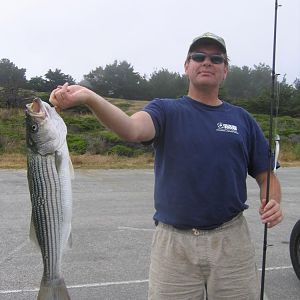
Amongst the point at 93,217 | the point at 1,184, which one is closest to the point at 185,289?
the point at 93,217

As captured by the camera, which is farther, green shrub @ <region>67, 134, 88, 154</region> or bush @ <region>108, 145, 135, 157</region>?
bush @ <region>108, 145, 135, 157</region>

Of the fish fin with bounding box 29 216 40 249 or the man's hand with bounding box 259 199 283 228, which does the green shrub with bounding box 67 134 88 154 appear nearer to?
the man's hand with bounding box 259 199 283 228

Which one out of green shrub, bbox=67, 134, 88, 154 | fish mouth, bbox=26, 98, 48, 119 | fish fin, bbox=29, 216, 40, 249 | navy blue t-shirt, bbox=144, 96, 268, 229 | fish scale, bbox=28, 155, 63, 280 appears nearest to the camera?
fish mouth, bbox=26, 98, 48, 119

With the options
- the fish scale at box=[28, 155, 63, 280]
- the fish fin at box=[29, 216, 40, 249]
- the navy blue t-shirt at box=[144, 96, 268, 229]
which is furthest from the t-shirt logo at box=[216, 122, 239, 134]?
the fish fin at box=[29, 216, 40, 249]

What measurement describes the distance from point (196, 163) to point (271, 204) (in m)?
0.60

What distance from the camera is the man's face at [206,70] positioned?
3074 mm

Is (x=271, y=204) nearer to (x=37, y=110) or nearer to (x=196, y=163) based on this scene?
(x=196, y=163)

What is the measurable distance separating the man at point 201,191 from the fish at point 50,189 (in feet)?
1.80

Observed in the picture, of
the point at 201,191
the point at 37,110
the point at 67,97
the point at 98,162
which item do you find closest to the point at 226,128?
the point at 201,191

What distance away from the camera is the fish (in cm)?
242

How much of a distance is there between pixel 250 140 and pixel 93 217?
22.3 ft

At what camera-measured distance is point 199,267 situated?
3.04 metres

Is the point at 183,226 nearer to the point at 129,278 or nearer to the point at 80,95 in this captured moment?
the point at 80,95

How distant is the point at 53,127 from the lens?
2.42 meters
